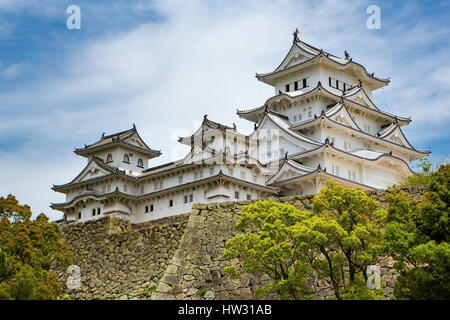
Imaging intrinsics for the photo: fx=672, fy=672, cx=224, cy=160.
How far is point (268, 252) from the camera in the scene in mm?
22188

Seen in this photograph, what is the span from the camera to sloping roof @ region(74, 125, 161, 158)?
191 feet

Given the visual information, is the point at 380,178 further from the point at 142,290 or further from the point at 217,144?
the point at 142,290

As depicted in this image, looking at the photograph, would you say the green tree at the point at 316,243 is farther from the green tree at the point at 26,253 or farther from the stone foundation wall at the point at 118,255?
the green tree at the point at 26,253

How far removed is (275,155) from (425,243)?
3752 centimetres

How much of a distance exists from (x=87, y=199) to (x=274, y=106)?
1911 centimetres

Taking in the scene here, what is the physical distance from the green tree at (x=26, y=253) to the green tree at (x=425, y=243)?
11.4 meters

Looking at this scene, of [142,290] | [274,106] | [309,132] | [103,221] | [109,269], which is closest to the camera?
[142,290]

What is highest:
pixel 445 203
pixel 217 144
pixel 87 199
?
pixel 217 144

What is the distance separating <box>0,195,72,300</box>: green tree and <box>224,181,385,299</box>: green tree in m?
6.32

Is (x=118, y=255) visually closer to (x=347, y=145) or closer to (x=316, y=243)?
(x=316, y=243)

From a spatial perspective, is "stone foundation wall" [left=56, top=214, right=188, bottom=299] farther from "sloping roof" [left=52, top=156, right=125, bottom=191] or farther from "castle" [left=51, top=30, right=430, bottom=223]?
"sloping roof" [left=52, top=156, right=125, bottom=191]

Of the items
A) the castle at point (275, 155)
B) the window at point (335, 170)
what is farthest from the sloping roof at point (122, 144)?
the window at point (335, 170)

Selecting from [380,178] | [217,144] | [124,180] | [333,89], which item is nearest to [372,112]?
[333,89]

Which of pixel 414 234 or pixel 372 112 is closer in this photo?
pixel 414 234
